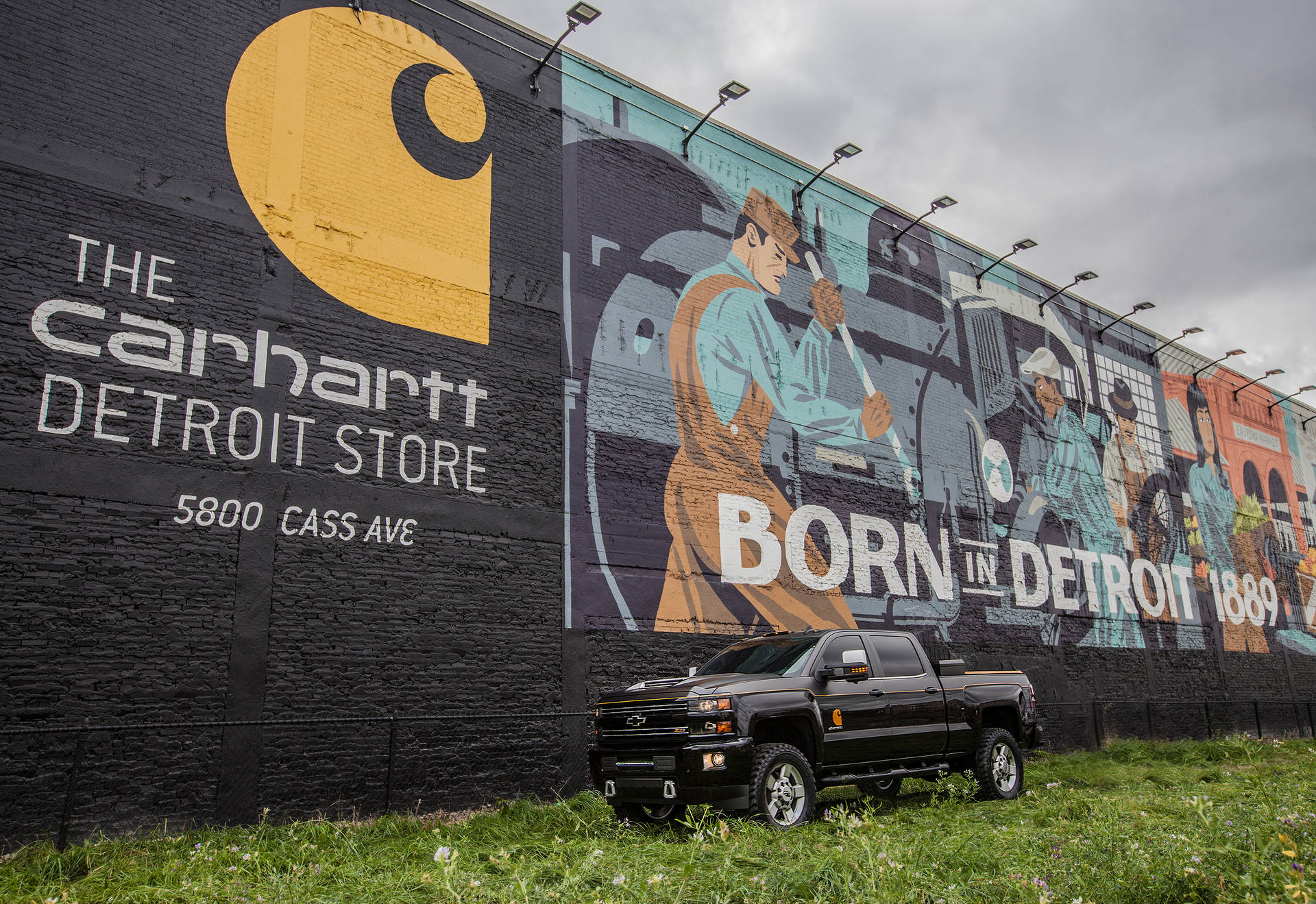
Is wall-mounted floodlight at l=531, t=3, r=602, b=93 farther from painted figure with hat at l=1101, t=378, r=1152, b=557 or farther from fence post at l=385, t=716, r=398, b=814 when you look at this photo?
painted figure with hat at l=1101, t=378, r=1152, b=557

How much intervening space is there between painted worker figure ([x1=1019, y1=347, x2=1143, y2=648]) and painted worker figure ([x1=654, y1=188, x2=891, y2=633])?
6.86 m

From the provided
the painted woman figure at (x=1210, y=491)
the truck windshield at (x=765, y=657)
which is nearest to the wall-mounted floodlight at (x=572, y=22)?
the truck windshield at (x=765, y=657)

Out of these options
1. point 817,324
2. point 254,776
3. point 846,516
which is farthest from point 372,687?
point 817,324

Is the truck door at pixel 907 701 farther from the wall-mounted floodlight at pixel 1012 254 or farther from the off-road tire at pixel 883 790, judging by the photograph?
the wall-mounted floodlight at pixel 1012 254

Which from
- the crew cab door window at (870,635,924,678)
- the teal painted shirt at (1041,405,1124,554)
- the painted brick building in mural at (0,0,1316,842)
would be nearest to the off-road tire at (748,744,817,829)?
the crew cab door window at (870,635,924,678)

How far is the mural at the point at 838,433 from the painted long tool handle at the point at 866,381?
0.20ft

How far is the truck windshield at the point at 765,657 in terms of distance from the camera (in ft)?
32.6

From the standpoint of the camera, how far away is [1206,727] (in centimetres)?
2355

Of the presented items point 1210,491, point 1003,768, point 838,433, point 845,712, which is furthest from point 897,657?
point 1210,491

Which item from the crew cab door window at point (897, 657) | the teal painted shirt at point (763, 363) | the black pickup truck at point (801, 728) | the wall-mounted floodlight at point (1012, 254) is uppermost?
the wall-mounted floodlight at point (1012, 254)

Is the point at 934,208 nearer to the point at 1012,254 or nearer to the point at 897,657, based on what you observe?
the point at 1012,254

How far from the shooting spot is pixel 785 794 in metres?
8.85

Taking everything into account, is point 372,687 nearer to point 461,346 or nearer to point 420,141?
point 461,346

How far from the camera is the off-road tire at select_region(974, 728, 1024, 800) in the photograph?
11.1 m
